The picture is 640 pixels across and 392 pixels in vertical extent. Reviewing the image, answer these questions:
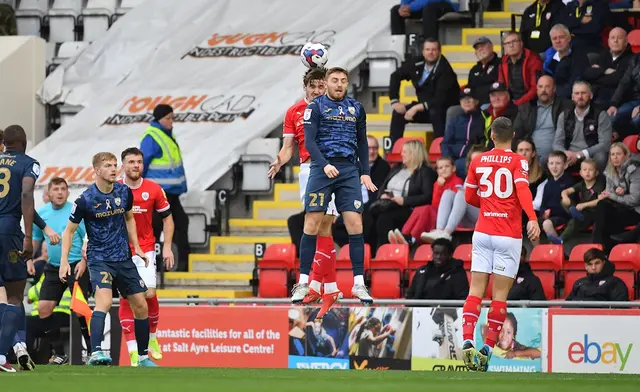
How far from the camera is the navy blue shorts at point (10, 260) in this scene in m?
11.9

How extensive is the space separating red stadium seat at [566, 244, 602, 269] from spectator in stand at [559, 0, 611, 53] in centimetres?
324

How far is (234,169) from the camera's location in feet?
65.3

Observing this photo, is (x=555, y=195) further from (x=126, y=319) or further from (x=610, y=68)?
(x=126, y=319)

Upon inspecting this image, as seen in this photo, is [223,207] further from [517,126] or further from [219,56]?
[517,126]

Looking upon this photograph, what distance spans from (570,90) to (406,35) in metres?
3.71

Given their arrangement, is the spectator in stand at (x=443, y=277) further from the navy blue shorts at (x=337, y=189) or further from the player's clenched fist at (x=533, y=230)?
the player's clenched fist at (x=533, y=230)

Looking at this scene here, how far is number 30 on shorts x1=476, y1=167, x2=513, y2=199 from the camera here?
12086 mm

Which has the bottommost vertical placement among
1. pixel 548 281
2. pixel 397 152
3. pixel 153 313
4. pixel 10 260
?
pixel 153 313

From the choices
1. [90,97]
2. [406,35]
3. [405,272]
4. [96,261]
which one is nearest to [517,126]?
[405,272]

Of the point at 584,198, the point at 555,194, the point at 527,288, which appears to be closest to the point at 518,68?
the point at 555,194

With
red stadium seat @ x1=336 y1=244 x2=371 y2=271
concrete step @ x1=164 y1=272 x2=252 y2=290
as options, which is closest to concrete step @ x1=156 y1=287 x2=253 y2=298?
concrete step @ x1=164 y1=272 x2=252 y2=290

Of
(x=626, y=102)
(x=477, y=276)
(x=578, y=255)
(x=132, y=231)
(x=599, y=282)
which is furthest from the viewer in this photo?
(x=626, y=102)

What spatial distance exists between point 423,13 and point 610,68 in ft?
12.2

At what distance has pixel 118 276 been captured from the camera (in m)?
13.0
